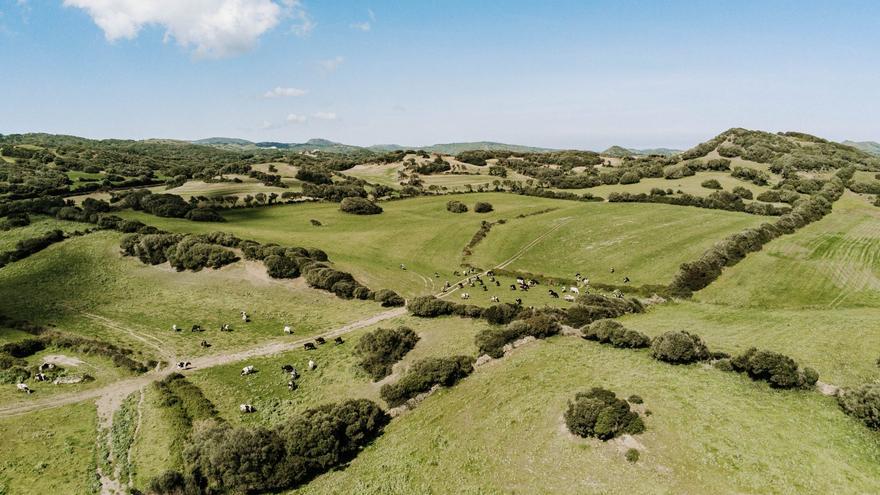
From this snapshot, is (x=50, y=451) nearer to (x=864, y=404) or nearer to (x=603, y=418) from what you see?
(x=603, y=418)

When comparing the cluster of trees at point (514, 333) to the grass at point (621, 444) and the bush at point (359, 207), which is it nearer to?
the grass at point (621, 444)

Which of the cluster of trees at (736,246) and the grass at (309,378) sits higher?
the cluster of trees at (736,246)

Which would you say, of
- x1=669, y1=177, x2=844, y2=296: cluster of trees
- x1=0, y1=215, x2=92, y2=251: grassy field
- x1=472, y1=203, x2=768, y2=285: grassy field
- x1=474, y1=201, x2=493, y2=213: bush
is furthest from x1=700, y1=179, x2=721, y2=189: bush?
x1=0, y1=215, x2=92, y2=251: grassy field

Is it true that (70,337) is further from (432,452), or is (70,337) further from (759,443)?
(759,443)

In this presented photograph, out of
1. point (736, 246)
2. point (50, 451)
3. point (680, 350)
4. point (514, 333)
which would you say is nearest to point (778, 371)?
point (680, 350)

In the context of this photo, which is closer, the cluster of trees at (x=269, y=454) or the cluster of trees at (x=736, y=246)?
the cluster of trees at (x=269, y=454)

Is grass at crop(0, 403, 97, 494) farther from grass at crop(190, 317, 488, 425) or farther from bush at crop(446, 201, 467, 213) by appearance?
bush at crop(446, 201, 467, 213)

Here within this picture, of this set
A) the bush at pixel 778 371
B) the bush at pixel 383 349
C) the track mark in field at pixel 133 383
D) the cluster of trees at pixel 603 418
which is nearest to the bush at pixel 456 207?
the track mark in field at pixel 133 383
